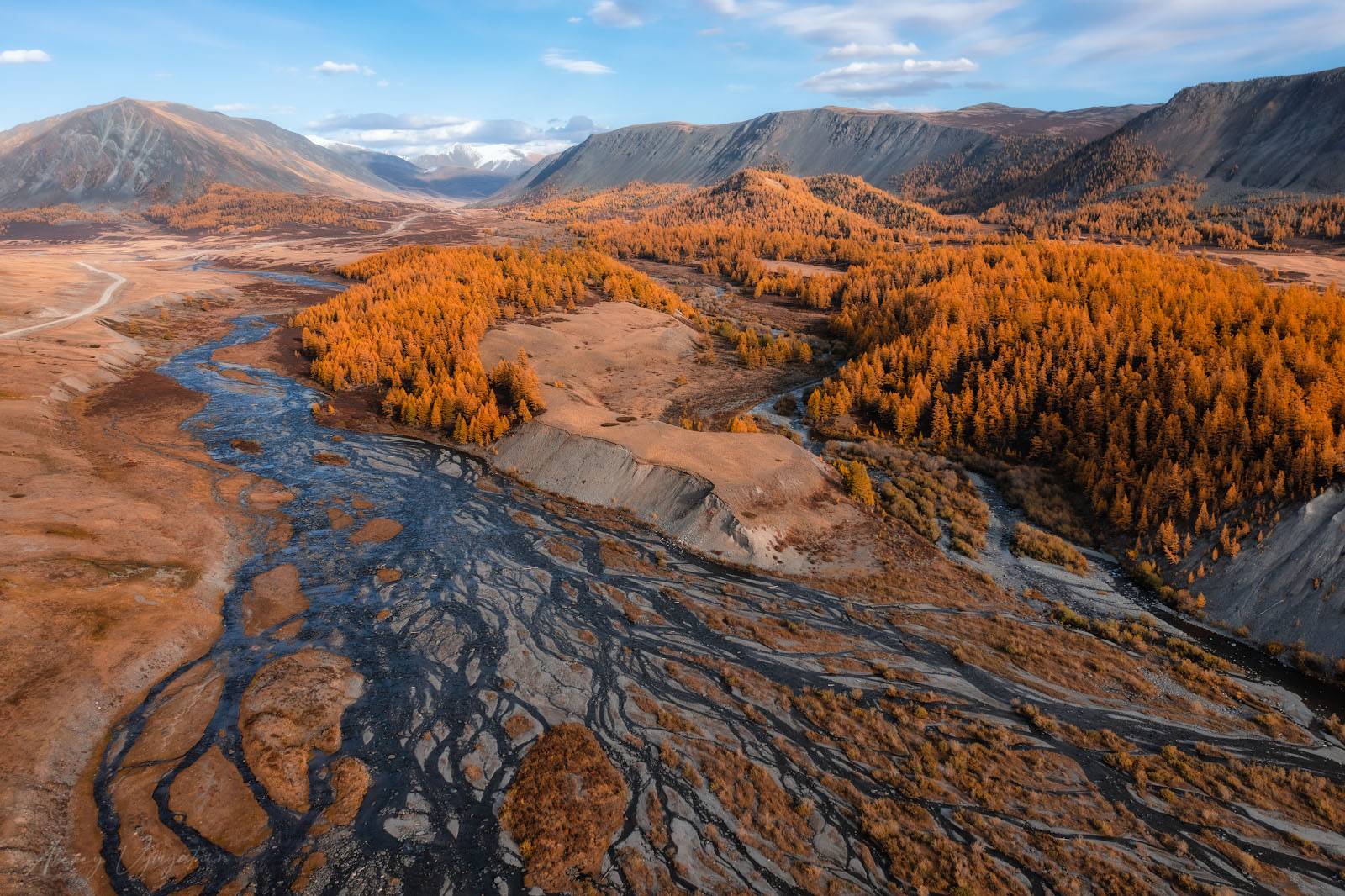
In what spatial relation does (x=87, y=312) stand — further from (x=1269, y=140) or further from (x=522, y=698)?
(x=1269, y=140)

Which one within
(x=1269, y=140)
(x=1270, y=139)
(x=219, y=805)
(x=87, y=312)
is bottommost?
(x=219, y=805)

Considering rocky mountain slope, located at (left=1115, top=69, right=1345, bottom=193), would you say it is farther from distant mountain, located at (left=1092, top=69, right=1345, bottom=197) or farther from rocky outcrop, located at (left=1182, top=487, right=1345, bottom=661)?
rocky outcrop, located at (left=1182, top=487, right=1345, bottom=661)

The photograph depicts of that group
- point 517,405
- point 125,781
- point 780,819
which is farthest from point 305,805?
point 517,405

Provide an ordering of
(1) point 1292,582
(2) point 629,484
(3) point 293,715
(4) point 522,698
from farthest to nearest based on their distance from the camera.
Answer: (2) point 629,484 < (1) point 1292,582 < (4) point 522,698 < (3) point 293,715

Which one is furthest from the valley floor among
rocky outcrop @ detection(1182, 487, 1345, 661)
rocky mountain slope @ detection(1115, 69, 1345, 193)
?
rocky mountain slope @ detection(1115, 69, 1345, 193)

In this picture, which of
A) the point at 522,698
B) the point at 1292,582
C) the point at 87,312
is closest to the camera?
the point at 522,698

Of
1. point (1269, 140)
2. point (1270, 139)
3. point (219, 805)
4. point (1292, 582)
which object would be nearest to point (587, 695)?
point (219, 805)

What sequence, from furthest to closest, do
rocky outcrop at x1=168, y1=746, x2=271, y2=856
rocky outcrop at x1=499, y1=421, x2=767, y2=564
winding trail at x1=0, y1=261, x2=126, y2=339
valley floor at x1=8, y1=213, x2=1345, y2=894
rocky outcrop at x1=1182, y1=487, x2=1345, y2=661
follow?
winding trail at x1=0, y1=261, x2=126, y2=339, rocky outcrop at x1=499, y1=421, x2=767, y2=564, rocky outcrop at x1=1182, y1=487, x2=1345, y2=661, valley floor at x1=8, y1=213, x2=1345, y2=894, rocky outcrop at x1=168, y1=746, x2=271, y2=856

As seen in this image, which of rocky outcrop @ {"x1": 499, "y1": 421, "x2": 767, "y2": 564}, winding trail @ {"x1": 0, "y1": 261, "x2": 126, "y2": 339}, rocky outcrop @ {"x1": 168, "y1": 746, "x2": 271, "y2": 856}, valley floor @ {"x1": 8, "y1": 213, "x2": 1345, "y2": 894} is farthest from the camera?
winding trail @ {"x1": 0, "y1": 261, "x2": 126, "y2": 339}

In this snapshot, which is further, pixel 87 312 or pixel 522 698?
pixel 87 312
